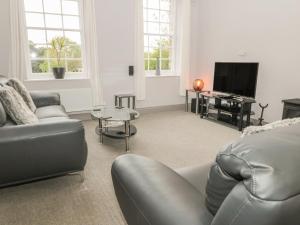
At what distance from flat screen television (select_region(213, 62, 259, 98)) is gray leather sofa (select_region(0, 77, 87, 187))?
2931 mm

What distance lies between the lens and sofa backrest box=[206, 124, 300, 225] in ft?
1.66

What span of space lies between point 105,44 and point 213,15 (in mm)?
2289

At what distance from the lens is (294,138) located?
26.3 inches

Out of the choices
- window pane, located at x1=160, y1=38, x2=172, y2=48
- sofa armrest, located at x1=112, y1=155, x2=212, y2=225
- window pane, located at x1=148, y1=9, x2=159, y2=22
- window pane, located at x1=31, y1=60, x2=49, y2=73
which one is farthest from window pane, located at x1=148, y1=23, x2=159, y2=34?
sofa armrest, located at x1=112, y1=155, x2=212, y2=225

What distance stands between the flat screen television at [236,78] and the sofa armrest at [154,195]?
317 centimetres

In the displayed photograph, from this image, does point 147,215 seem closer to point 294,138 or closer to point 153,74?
point 294,138

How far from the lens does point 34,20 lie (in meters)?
3.95

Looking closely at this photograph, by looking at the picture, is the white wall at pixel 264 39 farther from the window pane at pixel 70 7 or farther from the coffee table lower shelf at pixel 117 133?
the window pane at pixel 70 7

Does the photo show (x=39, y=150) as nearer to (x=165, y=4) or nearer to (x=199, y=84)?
(x=199, y=84)

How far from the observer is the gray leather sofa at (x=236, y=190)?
511 millimetres

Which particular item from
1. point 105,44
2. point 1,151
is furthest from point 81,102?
point 1,151

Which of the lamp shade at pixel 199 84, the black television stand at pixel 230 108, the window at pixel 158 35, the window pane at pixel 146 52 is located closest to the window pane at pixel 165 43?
the window at pixel 158 35

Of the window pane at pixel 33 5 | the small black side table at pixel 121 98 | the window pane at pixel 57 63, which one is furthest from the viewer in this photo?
the small black side table at pixel 121 98

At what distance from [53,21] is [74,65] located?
2.72 feet
